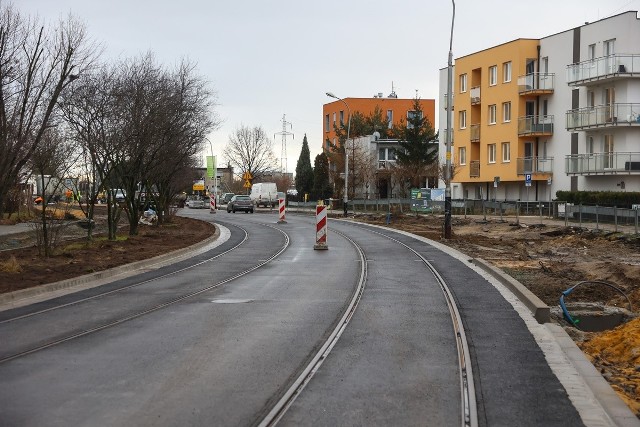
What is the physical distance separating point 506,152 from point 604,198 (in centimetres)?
1420

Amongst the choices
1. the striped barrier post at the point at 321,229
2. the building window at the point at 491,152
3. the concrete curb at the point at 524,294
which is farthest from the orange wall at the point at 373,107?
the concrete curb at the point at 524,294

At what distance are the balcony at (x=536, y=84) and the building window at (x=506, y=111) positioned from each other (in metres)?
2.40

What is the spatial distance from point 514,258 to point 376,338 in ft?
46.8

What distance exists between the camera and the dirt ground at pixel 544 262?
9906mm

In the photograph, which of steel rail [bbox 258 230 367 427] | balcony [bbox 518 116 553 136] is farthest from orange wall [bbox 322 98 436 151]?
steel rail [bbox 258 230 367 427]

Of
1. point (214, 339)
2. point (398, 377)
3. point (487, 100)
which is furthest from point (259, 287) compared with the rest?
point (487, 100)

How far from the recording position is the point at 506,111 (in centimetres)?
5741

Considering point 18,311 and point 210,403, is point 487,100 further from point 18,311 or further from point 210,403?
point 210,403

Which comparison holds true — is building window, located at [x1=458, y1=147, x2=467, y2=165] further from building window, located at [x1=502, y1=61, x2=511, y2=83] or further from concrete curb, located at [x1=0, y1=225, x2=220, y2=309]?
concrete curb, located at [x1=0, y1=225, x2=220, y2=309]

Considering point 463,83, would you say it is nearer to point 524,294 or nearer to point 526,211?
point 526,211

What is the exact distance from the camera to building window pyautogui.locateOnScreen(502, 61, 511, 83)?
186ft

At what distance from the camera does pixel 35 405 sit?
682 centimetres

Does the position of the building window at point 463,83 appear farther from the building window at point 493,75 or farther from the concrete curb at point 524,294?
the concrete curb at point 524,294

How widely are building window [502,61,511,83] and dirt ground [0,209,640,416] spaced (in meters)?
19.6
